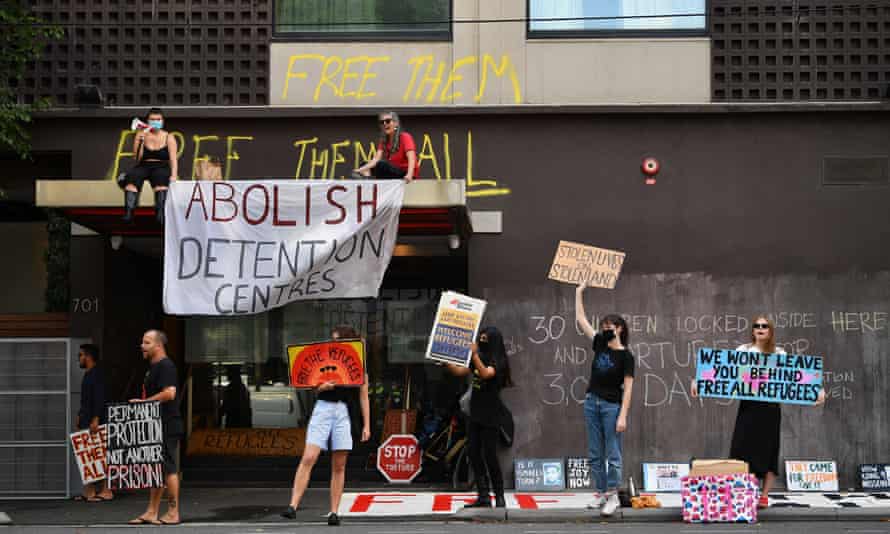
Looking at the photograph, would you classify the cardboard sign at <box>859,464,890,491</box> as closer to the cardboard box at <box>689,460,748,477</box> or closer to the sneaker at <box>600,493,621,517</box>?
the cardboard box at <box>689,460,748,477</box>

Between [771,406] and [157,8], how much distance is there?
27.4ft

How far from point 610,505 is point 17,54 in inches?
323

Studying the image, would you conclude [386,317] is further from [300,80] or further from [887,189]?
[887,189]

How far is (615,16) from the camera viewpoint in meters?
14.4

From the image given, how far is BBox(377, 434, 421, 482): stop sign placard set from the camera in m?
14.8

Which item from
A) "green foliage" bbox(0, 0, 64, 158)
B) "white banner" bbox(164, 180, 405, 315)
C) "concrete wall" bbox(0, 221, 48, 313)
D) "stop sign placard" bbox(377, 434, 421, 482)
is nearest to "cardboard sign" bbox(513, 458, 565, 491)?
"stop sign placard" bbox(377, 434, 421, 482)

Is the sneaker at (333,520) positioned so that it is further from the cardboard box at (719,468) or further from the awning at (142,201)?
the cardboard box at (719,468)

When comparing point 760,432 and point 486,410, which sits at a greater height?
point 486,410

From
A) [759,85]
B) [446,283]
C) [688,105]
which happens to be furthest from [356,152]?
[759,85]

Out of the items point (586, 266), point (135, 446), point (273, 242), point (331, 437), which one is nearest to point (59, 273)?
point (273, 242)

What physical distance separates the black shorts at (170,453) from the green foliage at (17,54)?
4237mm

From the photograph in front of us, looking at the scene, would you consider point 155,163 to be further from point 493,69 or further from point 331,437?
point 493,69

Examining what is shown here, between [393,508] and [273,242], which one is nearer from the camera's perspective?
[273,242]

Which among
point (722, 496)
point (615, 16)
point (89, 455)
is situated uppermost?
point (615, 16)
